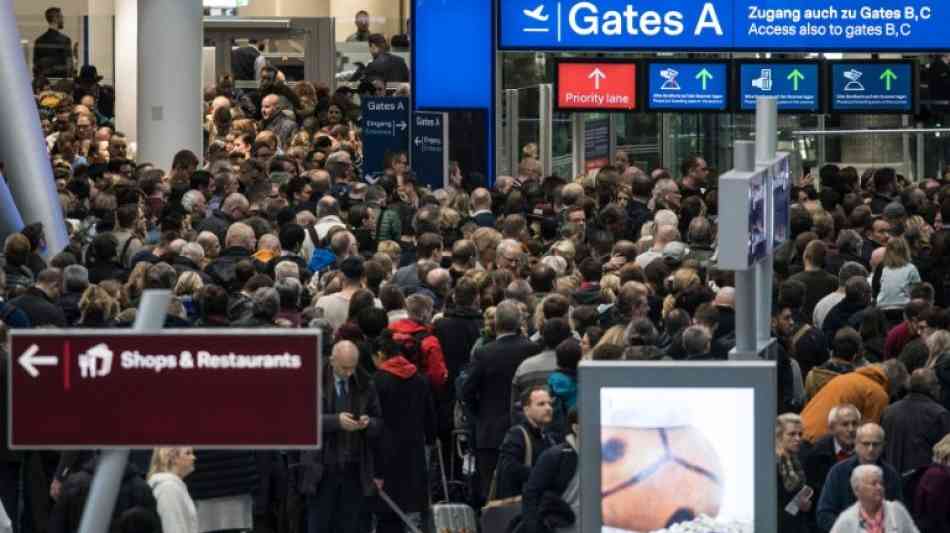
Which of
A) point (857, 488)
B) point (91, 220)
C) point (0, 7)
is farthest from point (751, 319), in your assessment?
point (0, 7)

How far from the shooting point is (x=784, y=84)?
22.9 metres

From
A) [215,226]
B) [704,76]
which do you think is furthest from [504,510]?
[704,76]

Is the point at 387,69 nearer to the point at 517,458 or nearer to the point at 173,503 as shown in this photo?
the point at 517,458

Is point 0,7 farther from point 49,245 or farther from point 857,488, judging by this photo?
point 857,488

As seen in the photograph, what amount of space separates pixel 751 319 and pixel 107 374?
3.04 meters

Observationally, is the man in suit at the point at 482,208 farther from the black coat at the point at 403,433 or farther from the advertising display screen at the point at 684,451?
the advertising display screen at the point at 684,451

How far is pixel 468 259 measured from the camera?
1574 centimetres

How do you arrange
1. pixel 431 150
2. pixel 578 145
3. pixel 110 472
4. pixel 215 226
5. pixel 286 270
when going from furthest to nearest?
pixel 578 145
pixel 431 150
pixel 215 226
pixel 286 270
pixel 110 472

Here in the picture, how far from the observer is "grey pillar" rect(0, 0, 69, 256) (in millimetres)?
21312

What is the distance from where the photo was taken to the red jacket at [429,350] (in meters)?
13.6

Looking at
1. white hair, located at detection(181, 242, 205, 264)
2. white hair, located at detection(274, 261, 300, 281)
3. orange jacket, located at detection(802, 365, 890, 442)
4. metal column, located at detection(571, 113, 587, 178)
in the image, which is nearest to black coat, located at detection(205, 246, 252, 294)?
white hair, located at detection(181, 242, 205, 264)

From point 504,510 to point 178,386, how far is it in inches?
217

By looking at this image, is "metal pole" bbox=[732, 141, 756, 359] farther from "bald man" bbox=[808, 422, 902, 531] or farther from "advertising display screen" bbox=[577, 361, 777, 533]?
"bald man" bbox=[808, 422, 902, 531]

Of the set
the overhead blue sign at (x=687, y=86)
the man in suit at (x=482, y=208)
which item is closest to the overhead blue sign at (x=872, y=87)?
the overhead blue sign at (x=687, y=86)
